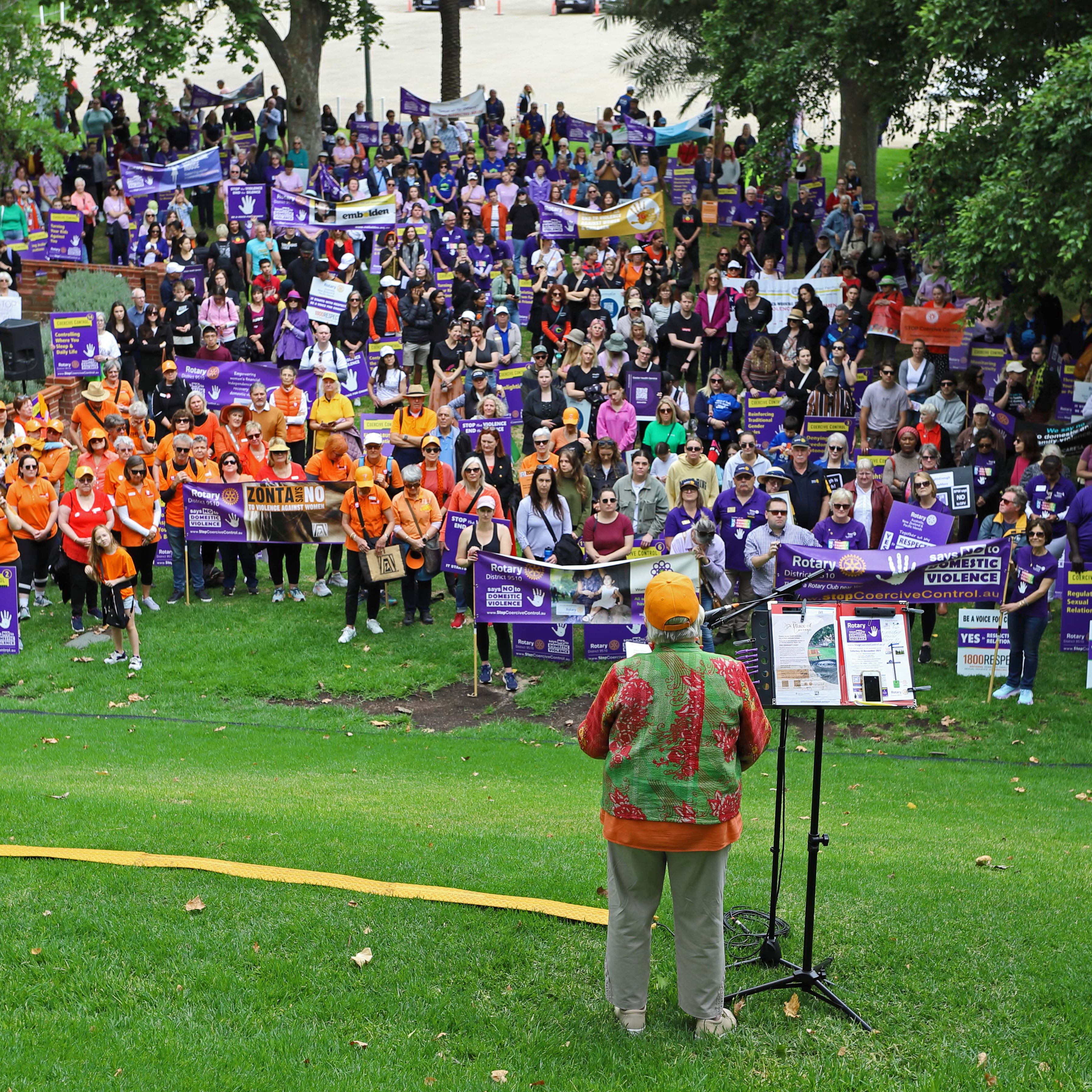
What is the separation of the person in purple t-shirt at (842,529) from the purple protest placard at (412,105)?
26.5 metres

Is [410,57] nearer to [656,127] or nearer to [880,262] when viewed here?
[656,127]

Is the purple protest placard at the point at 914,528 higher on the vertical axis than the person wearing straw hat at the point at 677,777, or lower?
lower

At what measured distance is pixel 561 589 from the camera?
14.7 metres

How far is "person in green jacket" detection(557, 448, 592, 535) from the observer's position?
1661 centimetres

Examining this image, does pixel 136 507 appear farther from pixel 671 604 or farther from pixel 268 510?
pixel 671 604

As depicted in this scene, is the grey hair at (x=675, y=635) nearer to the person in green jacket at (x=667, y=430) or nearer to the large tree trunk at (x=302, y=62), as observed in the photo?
the person in green jacket at (x=667, y=430)

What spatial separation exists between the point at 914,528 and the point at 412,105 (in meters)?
27.3

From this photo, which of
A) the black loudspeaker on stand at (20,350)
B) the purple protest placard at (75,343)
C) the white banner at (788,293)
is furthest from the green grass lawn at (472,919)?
the black loudspeaker on stand at (20,350)

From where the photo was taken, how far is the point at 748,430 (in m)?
18.7

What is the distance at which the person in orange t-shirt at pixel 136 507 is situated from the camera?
16641mm

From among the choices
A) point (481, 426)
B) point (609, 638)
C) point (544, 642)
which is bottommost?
point (544, 642)

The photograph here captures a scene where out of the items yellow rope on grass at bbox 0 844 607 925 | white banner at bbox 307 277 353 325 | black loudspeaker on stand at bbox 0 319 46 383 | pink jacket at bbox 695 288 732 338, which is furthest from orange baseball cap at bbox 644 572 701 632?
black loudspeaker on stand at bbox 0 319 46 383

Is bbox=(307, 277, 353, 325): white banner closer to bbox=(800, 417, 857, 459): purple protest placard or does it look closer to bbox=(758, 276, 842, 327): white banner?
bbox=(758, 276, 842, 327): white banner

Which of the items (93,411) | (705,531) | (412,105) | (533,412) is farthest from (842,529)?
(412,105)
